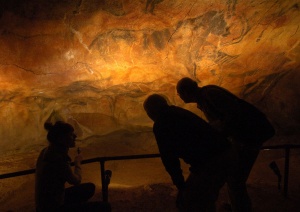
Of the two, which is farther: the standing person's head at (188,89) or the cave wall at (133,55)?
the cave wall at (133,55)

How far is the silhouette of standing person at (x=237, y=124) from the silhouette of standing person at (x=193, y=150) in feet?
0.90

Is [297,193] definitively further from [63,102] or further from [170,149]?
[63,102]

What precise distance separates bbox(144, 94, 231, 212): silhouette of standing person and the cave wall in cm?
328

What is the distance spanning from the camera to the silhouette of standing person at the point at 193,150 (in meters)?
1.90

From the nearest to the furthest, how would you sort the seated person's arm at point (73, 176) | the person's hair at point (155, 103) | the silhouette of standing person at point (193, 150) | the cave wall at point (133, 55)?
1. the silhouette of standing person at point (193, 150)
2. the person's hair at point (155, 103)
3. the seated person's arm at point (73, 176)
4. the cave wall at point (133, 55)

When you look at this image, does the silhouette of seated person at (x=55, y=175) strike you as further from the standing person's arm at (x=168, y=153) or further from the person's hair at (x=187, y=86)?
the person's hair at (x=187, y=86)

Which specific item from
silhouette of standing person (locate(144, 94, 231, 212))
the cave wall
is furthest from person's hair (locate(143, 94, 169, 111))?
the cave wall

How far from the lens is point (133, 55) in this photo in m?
5.64

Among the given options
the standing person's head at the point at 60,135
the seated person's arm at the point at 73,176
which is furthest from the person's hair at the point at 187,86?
the seated person's arm at the point at 73,176

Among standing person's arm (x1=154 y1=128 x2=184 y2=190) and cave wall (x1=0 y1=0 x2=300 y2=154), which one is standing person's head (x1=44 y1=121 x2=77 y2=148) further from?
cave wall (x1=0 y1=0 x2=300 y2=154)

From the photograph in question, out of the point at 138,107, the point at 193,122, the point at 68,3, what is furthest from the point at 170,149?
the point at 138,107

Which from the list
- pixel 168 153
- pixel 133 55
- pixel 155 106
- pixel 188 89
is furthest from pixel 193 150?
pixel 133 55

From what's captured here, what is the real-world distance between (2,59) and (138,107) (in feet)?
14.9

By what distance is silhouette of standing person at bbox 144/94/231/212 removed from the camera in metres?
1.90
